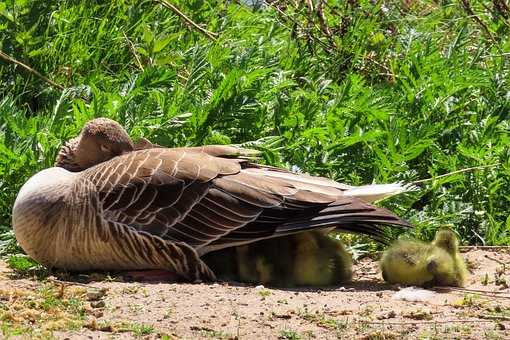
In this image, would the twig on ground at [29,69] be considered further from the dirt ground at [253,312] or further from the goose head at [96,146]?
the dirt ground at [253,312]

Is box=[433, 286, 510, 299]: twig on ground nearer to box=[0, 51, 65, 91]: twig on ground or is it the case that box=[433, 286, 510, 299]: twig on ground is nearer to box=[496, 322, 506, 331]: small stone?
box=[496, 322, 506, 331]: small stone

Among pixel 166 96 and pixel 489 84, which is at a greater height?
pixel 489 84

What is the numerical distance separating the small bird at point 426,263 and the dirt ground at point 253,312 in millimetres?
102

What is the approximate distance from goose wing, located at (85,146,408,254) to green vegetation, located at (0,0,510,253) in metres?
1.06

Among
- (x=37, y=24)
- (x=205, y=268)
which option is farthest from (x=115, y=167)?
(x=37, y=24)

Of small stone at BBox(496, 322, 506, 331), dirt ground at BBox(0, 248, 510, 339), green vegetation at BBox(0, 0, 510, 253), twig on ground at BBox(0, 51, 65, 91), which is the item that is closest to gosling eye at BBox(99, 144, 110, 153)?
green vegetation at BBox(0, 0, 510, 253)

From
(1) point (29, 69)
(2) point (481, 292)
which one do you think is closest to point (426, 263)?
(2) point (481, 292)

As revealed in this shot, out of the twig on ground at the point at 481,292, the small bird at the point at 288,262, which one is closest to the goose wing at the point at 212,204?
the small bird at the point at 288,262

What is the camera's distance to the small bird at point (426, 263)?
668 centimetres

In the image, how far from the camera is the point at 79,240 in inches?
265

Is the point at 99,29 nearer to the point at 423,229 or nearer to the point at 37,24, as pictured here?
the point at 37,24

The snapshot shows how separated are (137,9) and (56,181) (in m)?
3.22

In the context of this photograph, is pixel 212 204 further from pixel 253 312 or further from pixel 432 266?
pixel 432 266

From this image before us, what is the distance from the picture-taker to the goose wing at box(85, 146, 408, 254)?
6680 mm
